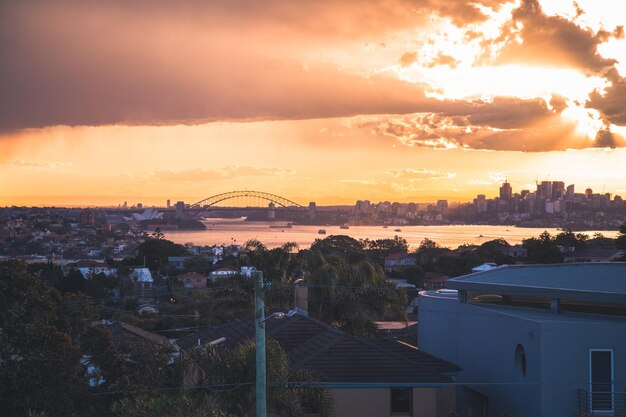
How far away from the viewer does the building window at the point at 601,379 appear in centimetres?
1423

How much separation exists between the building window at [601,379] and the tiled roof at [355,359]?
278cm

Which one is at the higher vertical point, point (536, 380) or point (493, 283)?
point (493, 283)

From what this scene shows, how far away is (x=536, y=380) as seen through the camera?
1444 cm

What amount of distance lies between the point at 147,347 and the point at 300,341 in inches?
146

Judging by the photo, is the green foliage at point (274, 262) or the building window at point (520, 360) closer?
the building window at point (520, 360)

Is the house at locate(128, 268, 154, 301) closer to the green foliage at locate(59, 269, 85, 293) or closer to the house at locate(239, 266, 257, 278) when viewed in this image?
the green foliage at locate(59, 269, 85, 293)

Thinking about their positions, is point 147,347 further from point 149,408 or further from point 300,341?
point 149,408

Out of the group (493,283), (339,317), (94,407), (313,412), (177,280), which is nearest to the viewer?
(313,412)

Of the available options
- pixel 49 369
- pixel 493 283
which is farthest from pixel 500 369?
pixel 49 369

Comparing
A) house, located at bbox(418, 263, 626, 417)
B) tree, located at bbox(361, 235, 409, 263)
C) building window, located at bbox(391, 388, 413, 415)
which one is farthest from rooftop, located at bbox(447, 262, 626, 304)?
tree, located at bbox(361, 235, 409, 263)

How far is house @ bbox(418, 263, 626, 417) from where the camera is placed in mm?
14195

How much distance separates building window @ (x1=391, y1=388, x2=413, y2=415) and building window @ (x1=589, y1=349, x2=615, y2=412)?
3.39 meters

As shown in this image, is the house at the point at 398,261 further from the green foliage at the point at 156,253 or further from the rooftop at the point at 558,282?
the rooftop at the point at 558,282

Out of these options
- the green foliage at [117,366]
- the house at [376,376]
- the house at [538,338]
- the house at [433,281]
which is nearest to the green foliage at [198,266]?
the house at [433,281]
